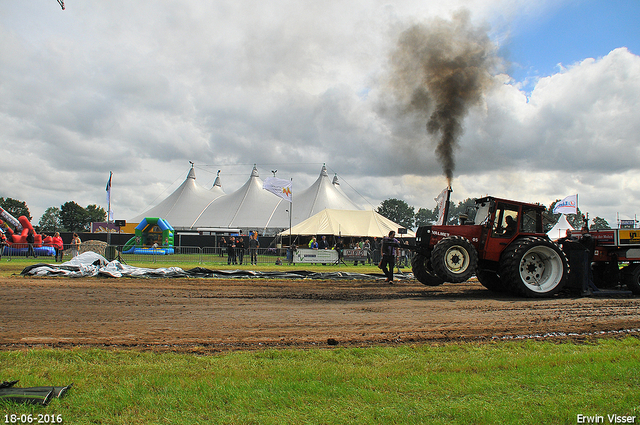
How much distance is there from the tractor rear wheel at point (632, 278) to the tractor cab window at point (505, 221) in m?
3.55

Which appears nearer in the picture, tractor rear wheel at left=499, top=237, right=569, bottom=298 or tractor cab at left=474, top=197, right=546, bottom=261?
tractor rear wheel at left=499, top=237, right=569, bottom=298

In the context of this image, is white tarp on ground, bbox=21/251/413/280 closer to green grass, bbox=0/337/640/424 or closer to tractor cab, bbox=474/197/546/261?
tractor cab, bbox=474/197/546/261

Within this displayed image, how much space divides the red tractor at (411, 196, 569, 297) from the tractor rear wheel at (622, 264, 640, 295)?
237cm

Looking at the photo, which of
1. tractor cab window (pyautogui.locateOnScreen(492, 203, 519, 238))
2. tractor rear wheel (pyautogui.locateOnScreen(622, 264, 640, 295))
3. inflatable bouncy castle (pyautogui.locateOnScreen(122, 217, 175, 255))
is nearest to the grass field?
tractor cab window (pyautogui.locateOnScreen(492, 203, 519, 238))

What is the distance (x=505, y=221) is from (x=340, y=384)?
816cm

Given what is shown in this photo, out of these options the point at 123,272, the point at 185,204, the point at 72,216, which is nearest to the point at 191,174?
the point at 185,204

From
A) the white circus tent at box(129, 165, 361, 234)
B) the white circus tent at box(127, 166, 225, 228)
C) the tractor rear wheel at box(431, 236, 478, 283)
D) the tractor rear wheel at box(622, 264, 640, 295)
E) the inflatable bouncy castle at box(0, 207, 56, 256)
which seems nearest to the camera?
the tractor rear wheel at box(431, 236, 478, 283)

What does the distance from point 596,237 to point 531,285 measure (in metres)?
2.96

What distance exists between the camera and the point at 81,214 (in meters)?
110

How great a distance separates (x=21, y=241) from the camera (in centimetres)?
3080

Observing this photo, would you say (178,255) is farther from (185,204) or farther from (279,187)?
(185,204)

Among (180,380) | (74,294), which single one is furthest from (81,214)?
(180,380)

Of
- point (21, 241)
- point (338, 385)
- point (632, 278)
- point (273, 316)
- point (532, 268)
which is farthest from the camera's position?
point (21, 241)

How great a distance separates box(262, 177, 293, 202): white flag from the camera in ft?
88.9
